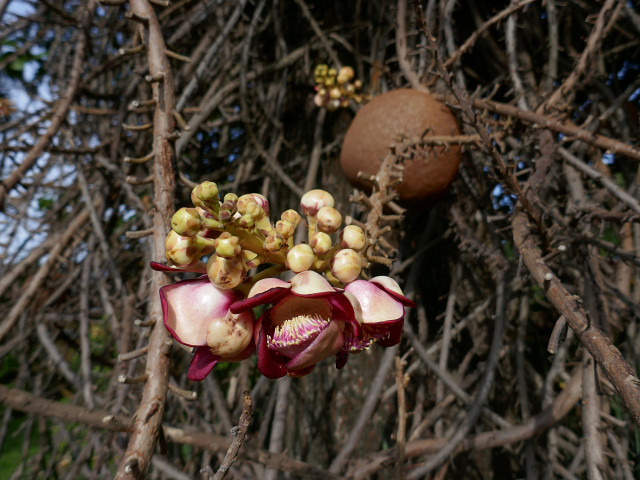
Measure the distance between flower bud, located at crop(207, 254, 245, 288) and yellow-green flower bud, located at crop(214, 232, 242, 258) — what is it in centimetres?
2

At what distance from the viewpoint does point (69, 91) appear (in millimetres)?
1272

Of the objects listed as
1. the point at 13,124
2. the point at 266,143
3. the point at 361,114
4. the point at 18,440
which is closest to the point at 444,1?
the point at 361,114

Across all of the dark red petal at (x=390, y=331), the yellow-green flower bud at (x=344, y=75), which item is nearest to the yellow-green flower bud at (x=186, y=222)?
the dark red petal at (x=390, y=331)

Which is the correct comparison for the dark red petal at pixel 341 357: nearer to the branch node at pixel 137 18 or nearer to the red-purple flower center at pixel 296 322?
the red-purple flower center at pixel 296 322

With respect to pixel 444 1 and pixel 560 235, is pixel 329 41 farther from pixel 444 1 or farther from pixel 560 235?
pixel 560 235

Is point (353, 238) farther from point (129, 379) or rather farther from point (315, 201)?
point (129, 379)

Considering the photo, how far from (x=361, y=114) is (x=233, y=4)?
73 centimetres

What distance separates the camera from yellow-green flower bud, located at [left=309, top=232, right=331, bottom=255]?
559mm

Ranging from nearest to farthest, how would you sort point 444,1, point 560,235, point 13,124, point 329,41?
point 560,235, point 444,1, point 13,124, point 329,41

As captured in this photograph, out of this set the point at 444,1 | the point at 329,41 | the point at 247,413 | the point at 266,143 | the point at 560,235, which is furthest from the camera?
the point at 266,143

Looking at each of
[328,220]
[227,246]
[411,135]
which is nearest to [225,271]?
[227,246]

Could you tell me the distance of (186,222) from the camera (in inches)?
19.0

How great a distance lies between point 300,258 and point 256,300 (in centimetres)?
7

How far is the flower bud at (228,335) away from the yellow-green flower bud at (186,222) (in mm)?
106
